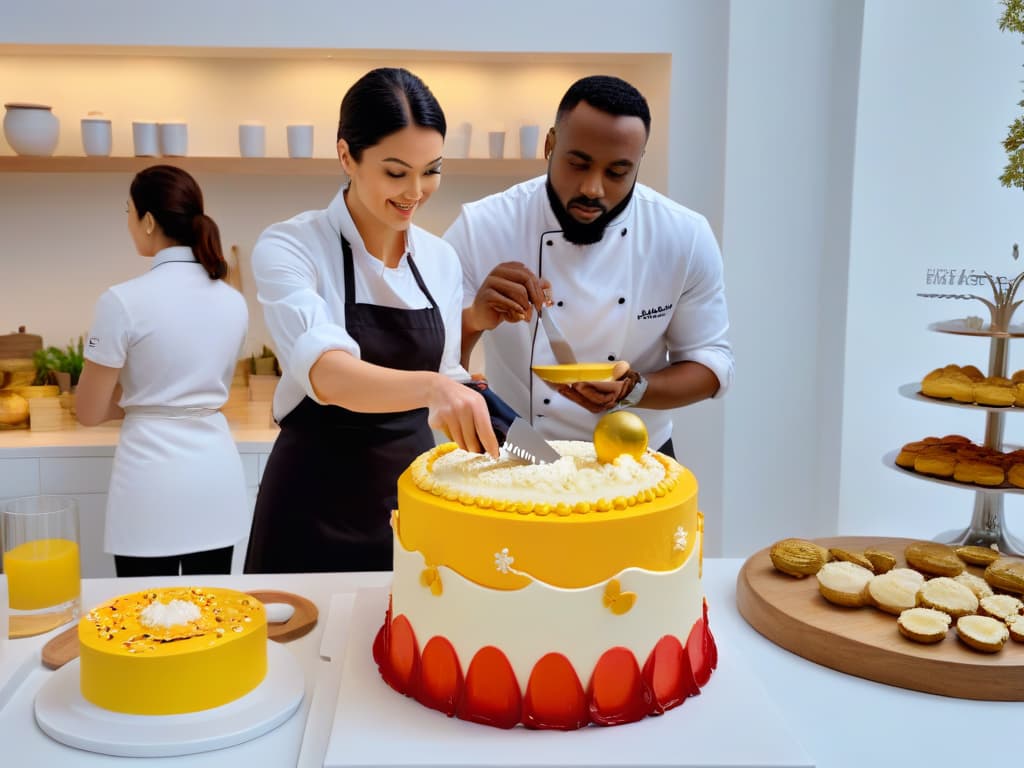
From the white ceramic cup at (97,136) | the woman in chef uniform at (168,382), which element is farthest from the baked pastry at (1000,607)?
the white ceramic cup at (97,136)

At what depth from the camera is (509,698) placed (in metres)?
1.02

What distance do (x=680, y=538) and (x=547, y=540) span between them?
18cm

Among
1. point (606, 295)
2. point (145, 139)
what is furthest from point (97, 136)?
point (606, 295)

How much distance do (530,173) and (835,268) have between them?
1055mm

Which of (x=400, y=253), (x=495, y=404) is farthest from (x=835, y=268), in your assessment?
(x=495, y=404)

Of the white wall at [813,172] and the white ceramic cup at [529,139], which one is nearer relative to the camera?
the white wall at [813,172]

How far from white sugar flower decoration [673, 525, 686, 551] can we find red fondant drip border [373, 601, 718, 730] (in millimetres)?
108

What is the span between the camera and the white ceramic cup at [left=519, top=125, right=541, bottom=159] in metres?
3.12

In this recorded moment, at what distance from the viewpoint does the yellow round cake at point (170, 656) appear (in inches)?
39.4

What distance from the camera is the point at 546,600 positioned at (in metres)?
1.00

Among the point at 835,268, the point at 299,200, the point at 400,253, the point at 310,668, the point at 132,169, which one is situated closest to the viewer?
the point at 310,668

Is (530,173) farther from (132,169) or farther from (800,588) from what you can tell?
(800,588)

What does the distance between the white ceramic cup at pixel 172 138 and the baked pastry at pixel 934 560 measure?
8.44 ft

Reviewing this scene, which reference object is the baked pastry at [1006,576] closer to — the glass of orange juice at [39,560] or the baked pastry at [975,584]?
the baked pastry at [975,584]
